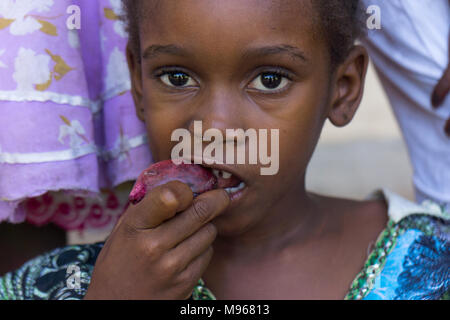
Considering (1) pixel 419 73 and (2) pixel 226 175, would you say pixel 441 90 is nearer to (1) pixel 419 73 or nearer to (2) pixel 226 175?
(1) pixel 419 73

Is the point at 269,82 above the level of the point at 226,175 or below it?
above

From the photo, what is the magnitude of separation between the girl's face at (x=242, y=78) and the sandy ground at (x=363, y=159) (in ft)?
4.98

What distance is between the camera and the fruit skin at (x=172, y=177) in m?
1.19

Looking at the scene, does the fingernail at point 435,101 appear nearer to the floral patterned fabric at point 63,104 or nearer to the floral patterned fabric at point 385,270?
the floral patterned fabric at point 385,270

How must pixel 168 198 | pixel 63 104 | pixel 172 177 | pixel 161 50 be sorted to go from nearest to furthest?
pixel 168 198 → pixel 172 177 → pixel 161 50 → pixel 63 104

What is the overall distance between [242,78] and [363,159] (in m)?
2.84

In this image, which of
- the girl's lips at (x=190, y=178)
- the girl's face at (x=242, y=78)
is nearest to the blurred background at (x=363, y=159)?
the girl's face at (x=242, y=78)

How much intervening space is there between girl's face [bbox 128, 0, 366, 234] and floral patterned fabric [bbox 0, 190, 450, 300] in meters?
0.33

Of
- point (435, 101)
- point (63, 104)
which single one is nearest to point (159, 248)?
point (63, 104)

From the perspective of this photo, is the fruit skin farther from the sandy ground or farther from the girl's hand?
the sandy ground

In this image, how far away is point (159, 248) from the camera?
3.65ft

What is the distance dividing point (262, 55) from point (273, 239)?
1.90 feet

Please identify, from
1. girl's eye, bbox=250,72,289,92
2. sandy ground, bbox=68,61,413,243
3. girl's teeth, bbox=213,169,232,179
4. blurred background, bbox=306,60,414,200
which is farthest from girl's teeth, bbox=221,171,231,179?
blurred background, bbox=306,60,414,200

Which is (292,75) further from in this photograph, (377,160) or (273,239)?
(377,160)
